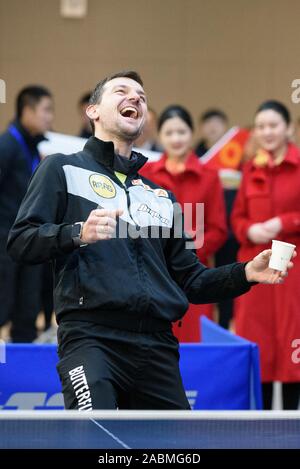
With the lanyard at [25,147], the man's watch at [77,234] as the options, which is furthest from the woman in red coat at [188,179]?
the man's watch at [77,234]

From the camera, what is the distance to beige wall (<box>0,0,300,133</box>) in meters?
10.8

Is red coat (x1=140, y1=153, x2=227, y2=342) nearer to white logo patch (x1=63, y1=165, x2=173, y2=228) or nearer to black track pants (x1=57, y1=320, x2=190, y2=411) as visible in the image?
white logo patch (x1=63, y1=165, x2=173, y2=228)

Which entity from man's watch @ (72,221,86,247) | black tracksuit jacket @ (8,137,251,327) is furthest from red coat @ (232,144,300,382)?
man's watch @ (72,221,86,247)

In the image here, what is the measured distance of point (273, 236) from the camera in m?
5.06

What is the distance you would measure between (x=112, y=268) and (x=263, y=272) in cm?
55

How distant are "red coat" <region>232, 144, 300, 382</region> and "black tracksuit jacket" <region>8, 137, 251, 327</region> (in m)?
1.74

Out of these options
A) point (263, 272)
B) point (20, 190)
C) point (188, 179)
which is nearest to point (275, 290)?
point (188, 179)

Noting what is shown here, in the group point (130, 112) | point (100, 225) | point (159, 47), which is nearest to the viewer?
point (100, 225)

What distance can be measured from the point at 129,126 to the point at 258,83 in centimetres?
794

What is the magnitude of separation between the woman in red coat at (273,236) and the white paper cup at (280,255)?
196 cm

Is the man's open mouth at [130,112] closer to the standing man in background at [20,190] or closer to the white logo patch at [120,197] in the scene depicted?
the white logo patch at [120,197]

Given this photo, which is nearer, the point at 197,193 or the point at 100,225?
the point at 100,225

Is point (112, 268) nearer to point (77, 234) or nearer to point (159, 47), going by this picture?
point (77, 234)
